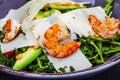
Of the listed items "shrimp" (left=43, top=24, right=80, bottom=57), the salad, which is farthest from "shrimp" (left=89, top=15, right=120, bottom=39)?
"shrimp" (left=43, top=24, right=80, bottom=57)

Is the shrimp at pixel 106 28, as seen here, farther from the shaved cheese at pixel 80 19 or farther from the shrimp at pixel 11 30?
the shrimp at pixel 11 30

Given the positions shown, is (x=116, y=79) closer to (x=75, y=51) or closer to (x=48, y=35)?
(x=75, y=51)

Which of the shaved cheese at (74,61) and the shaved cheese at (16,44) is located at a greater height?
the shaved cheese at (16,44)

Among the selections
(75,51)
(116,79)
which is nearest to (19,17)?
(75,51)

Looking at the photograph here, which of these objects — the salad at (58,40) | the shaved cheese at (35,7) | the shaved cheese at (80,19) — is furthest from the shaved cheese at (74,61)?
the shaved cheese at (35,7)

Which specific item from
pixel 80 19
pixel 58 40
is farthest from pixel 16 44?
pixel 80 19

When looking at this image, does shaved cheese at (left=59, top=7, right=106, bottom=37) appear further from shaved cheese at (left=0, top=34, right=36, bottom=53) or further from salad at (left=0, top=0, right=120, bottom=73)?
shaved cheese at (left=0, top=34, right=36, bottom=53)
